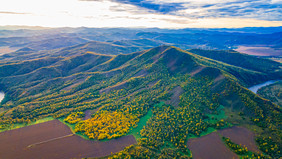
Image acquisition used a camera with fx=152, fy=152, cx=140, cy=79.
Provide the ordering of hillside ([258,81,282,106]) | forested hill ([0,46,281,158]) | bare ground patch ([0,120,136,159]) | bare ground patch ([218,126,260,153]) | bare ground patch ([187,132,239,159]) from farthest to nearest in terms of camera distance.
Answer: hillside ([258,81,282,106]) → forested hill ([0,46,281,158]) → bare ground patch ([218,126,260,153]) → bare ground patch ([0,120,136,159]) → bare ground patch ([187,132,239,159])

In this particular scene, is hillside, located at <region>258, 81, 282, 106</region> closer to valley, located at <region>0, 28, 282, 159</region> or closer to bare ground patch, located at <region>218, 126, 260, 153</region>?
valley, located at <region>0, 28, 282, 159</region>

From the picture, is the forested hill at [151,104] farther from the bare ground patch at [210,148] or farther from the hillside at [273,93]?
the hillside at [273,93]

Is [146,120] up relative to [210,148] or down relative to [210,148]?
up

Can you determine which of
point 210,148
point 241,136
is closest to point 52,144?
point 210,148

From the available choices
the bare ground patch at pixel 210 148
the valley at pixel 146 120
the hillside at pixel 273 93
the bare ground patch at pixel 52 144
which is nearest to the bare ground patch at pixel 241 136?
the valley at pixel 146 120

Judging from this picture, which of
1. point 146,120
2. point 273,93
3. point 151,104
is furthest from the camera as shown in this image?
point 273,93

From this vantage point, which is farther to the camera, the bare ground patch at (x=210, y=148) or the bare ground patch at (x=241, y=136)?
the bare ground patch at (x=241, y=136)

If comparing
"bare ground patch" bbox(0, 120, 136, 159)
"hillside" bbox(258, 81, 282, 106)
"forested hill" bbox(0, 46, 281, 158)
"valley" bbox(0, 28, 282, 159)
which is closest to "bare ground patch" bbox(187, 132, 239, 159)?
"valley" bbox(0, 28, 282, 159)

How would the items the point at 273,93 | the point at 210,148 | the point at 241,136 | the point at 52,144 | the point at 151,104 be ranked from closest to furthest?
the point at 210,148 → the point at 52,144 → the point at 241,136 → the point at 151,104 → the point at 273,93

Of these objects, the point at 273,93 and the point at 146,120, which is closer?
the point at 146,120

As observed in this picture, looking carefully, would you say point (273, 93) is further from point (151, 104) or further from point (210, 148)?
point (151, 104)
